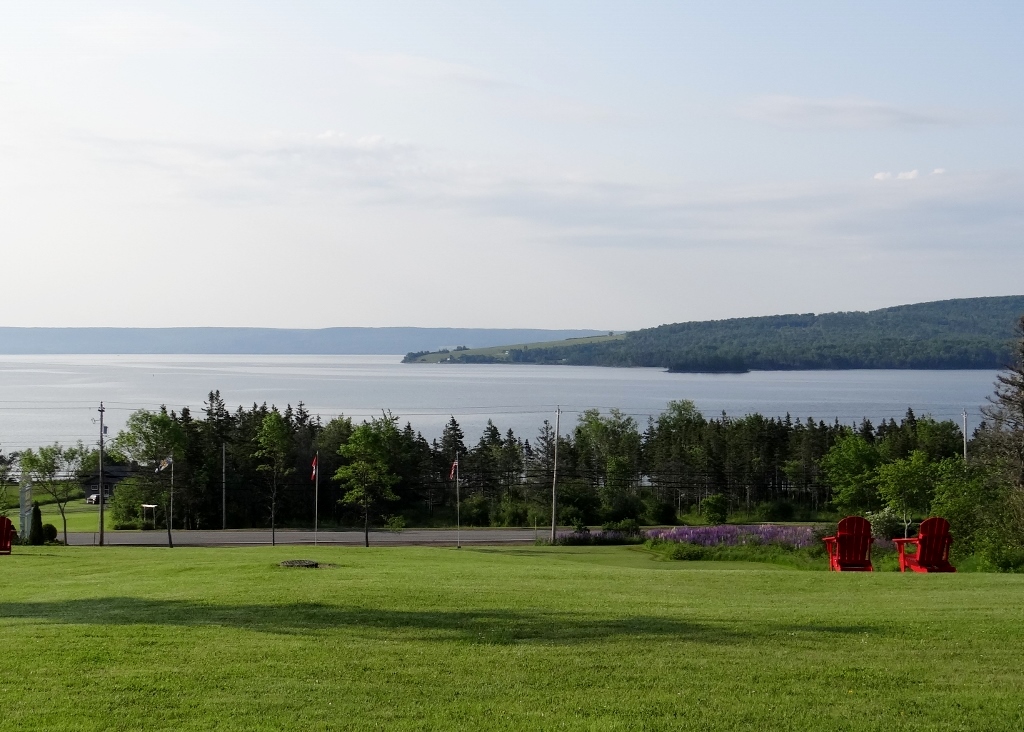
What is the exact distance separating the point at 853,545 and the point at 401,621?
1136cm

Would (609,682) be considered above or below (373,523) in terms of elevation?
above

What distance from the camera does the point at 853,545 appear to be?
1944 cm

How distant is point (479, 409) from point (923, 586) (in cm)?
10982

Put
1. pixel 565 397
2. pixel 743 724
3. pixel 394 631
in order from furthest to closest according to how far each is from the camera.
→ pixel 565 397 < pixel 394 631 < pixel 743 724

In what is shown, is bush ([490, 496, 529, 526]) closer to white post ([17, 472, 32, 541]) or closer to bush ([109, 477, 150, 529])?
bush ([109, 477, 150, 529])

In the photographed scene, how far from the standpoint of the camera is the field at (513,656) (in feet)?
23.8

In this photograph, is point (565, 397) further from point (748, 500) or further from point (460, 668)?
point (460, 668)

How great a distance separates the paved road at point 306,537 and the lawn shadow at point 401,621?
28.4 metres

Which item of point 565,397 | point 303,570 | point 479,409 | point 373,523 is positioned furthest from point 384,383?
point 303,570

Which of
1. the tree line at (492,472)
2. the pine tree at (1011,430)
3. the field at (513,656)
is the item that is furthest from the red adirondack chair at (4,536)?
the pine tree at (1011,430)

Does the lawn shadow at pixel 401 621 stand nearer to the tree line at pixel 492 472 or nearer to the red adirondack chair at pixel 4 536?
the red adirondack chair at pixel 4 536

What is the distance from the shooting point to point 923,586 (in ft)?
48.3

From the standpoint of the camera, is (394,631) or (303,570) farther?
(303,570)

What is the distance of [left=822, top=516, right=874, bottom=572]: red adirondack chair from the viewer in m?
19.4
